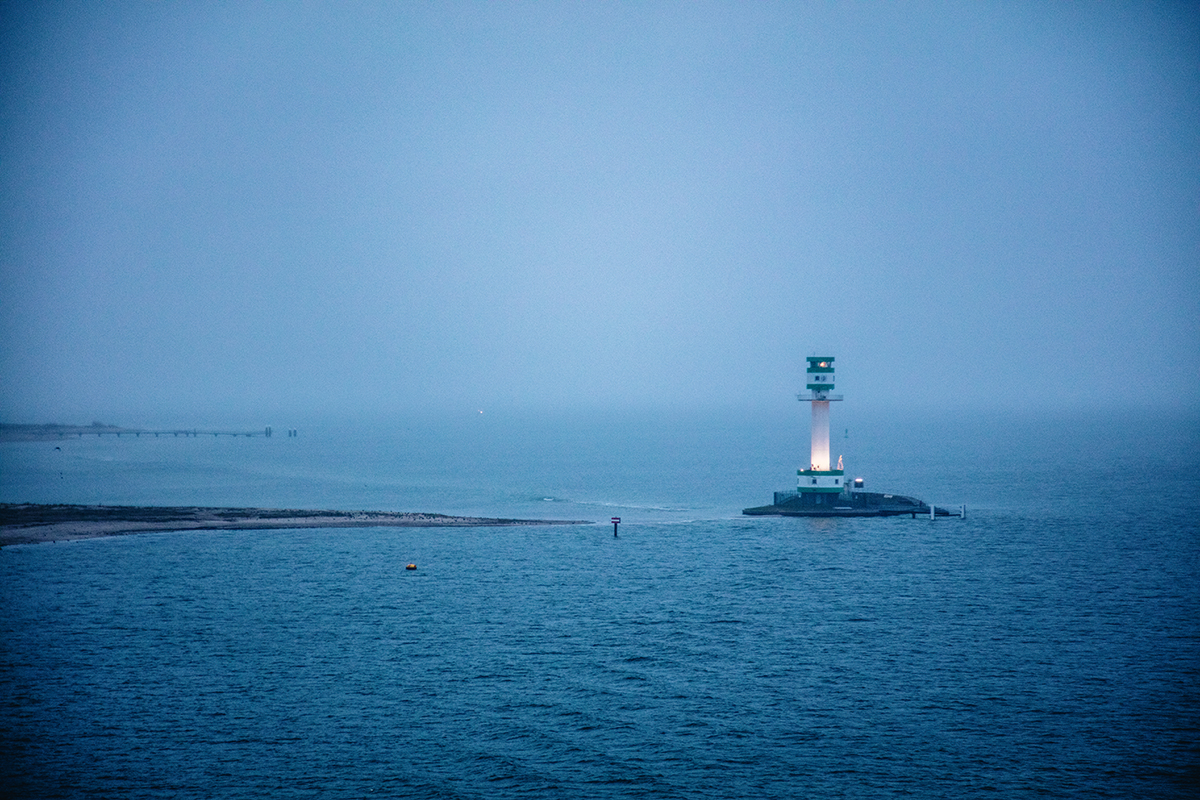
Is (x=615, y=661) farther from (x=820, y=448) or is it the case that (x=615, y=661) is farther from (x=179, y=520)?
(x=179, y=520)

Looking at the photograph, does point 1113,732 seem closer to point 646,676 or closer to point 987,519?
point 646,676

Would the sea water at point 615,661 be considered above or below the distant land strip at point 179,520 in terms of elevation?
below

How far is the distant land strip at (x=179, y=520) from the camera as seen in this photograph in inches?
3440

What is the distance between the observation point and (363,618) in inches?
2248

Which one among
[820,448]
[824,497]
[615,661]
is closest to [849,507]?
[824,497]

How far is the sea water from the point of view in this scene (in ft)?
112

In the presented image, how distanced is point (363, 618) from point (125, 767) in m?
23.1

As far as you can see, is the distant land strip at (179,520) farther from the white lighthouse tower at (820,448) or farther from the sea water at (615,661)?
the white lighthouse tower at (820,448)

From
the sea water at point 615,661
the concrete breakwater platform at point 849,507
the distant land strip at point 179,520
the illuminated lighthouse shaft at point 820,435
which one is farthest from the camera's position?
the illuminated lighthouse shaft at point 820,435

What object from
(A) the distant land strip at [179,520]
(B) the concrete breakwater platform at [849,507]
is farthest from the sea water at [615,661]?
(A) the distant land strip at [179,520]

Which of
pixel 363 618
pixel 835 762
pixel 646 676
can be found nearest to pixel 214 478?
pixel 363 618

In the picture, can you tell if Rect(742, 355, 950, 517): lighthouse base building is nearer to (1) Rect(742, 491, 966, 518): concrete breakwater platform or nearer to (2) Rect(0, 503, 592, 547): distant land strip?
(1) Rect(742, 491, 966, 518): concrete breakwater platform

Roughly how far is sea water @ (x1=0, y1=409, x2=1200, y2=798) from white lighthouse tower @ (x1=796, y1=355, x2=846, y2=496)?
5461mm

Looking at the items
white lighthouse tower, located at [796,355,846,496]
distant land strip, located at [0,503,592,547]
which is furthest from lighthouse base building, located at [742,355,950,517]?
distant land strip, located at [0,503,592,547]
